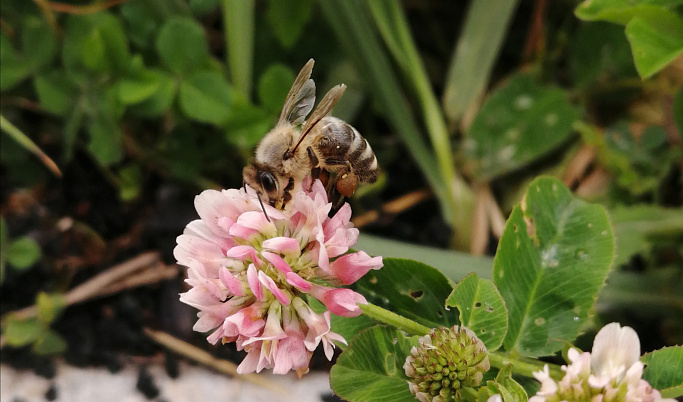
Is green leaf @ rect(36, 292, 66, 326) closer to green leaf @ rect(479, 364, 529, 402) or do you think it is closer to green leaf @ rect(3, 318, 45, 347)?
→ green leaf @ rect(3, 318, 45, 347)

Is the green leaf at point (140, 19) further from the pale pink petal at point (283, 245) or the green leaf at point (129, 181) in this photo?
the pale pink petal at point (283, 245)

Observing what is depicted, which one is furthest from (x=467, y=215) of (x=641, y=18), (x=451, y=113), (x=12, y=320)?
(x=12, y=320)

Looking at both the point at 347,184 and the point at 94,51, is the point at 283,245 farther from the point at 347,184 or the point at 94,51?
the point at 94,51

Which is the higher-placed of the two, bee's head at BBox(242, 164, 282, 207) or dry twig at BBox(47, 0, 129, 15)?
bee's head at BBox(242, 164, 282, 207)

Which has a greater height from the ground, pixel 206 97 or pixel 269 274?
pixel 269 274

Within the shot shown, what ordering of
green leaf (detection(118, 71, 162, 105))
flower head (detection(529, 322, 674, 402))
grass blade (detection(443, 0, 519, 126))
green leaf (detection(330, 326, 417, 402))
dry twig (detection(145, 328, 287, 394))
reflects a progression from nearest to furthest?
flower head (detection(529, 322, 674, 402)) < green leaf (detection(330, 326, 417, 402)) < green leaf (detection(118, 71, 162, 105)) < dry twig (detection(145, 328, 287, 394)) < grass blade (detection(443, 0, 519, 126))

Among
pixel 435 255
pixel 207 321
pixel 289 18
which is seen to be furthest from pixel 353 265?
pixel 289 18

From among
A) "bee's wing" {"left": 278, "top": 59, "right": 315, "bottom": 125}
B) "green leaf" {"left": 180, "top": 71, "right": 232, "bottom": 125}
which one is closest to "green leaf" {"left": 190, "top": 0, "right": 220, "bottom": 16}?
"green leaf" {"left": 180, "top": 71, "right": 232, "bottom": 125}
